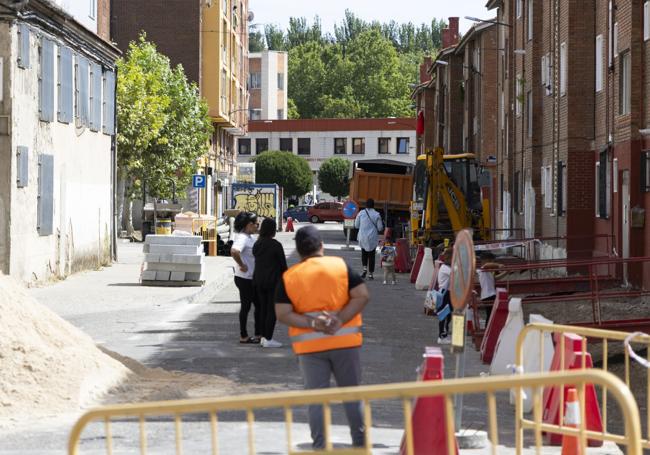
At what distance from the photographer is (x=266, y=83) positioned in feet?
440

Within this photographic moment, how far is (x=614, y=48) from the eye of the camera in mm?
31047

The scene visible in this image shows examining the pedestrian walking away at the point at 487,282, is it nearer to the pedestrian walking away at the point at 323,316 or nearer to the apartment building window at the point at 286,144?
the pedestrian walking away at the point at 323,316

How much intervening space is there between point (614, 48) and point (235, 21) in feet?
180

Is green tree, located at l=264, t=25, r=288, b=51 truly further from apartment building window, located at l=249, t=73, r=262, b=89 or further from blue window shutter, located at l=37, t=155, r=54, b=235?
blue window shutter, located at l=37, t=155, r=54, b=235

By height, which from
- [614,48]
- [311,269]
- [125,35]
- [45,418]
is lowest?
[45,418]

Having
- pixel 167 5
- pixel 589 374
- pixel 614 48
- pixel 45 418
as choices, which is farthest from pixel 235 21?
pixel 589 374

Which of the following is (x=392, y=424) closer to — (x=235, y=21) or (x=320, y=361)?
(x=320, y=361)

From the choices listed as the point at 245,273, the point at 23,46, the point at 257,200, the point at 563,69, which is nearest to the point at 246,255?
the point at 245,273

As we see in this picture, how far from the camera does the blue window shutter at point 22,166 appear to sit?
26.0 meters

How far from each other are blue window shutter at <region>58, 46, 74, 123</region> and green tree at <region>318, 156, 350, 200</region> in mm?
87595

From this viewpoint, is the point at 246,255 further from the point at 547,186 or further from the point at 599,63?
the point at 547,186

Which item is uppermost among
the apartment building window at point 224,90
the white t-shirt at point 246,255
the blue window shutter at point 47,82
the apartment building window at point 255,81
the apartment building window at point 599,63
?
the apartment building window at point 255,81

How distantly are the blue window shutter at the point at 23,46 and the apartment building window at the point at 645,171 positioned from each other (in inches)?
473

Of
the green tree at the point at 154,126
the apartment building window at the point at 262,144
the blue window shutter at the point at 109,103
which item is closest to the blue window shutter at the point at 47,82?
the blue window shutter at the point at 109,103
